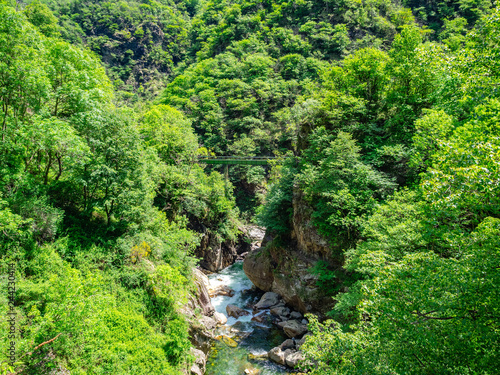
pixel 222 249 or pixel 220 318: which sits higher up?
pixel 220 318

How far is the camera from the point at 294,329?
18312mm

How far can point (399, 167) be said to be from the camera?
17.9 m

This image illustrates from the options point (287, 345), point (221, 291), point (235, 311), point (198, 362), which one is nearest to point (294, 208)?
point (235, 311)

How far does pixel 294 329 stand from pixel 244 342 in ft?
12.0

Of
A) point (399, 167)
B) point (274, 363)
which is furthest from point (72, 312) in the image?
point (399, 167)

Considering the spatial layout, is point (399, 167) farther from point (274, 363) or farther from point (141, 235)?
point (141, 235)

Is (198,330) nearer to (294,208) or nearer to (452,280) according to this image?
(294,208)

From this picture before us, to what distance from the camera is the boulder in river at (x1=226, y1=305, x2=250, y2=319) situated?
21.6 m

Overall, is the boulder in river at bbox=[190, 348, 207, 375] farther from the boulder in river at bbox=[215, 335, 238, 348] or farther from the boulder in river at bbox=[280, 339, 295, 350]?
the boulder in river at bbox=[280, 339, 295, 350]

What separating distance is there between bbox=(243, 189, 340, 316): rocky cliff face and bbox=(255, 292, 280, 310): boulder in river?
53cm

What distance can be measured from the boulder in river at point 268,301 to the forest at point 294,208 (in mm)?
5067

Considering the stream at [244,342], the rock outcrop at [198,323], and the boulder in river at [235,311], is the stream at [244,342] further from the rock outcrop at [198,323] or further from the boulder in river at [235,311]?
the rock outcrop at [198,323]

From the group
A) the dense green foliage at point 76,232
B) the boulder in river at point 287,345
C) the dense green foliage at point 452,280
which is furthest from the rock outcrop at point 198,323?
the dense green foliage at point 452,280

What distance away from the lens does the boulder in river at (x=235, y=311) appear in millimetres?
21609
